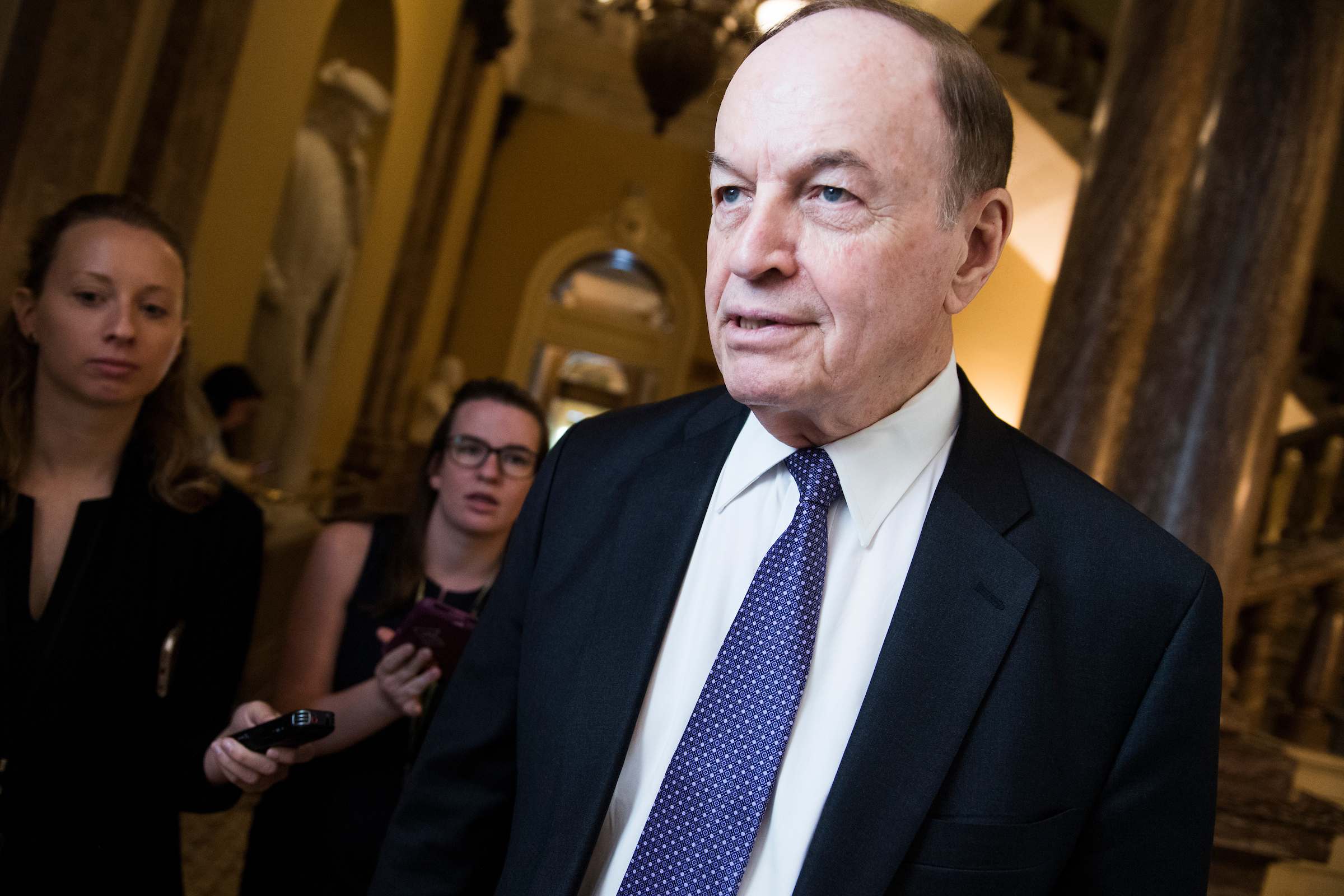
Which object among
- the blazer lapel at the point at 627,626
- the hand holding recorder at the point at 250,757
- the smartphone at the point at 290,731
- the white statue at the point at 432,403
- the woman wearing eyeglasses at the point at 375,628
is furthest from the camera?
the white statue at the point at 432,403

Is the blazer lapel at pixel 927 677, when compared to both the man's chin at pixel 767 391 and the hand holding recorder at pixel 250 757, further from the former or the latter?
the hand holding recorder at pixel 250 757

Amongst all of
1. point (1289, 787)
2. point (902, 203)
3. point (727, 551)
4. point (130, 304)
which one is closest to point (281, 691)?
point (130, 304)

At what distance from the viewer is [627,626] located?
120 cm

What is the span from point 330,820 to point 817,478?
144cm

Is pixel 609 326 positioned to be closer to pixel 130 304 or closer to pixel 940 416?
pixel 130 304

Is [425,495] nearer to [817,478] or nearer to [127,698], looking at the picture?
[127,698]

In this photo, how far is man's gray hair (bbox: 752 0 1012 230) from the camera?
1.10 m

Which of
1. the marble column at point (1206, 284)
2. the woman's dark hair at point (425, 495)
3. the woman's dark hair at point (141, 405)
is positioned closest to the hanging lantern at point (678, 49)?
the marble column at point (1206, 284)

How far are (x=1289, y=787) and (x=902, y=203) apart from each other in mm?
3313

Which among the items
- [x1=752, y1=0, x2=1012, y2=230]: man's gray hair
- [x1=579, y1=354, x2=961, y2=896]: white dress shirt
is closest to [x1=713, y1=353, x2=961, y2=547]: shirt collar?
[x1=579, y1=354, x2=961, y2=896]: white dress shirt

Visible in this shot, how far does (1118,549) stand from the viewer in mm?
1116

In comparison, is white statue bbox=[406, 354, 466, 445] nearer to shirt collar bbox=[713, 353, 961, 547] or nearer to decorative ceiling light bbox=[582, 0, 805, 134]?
decorative ceiling light bbox=[582, 0, 805, 134]

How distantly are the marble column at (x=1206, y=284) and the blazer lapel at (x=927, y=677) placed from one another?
2.32 meters

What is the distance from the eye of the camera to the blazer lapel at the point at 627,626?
114 cm
